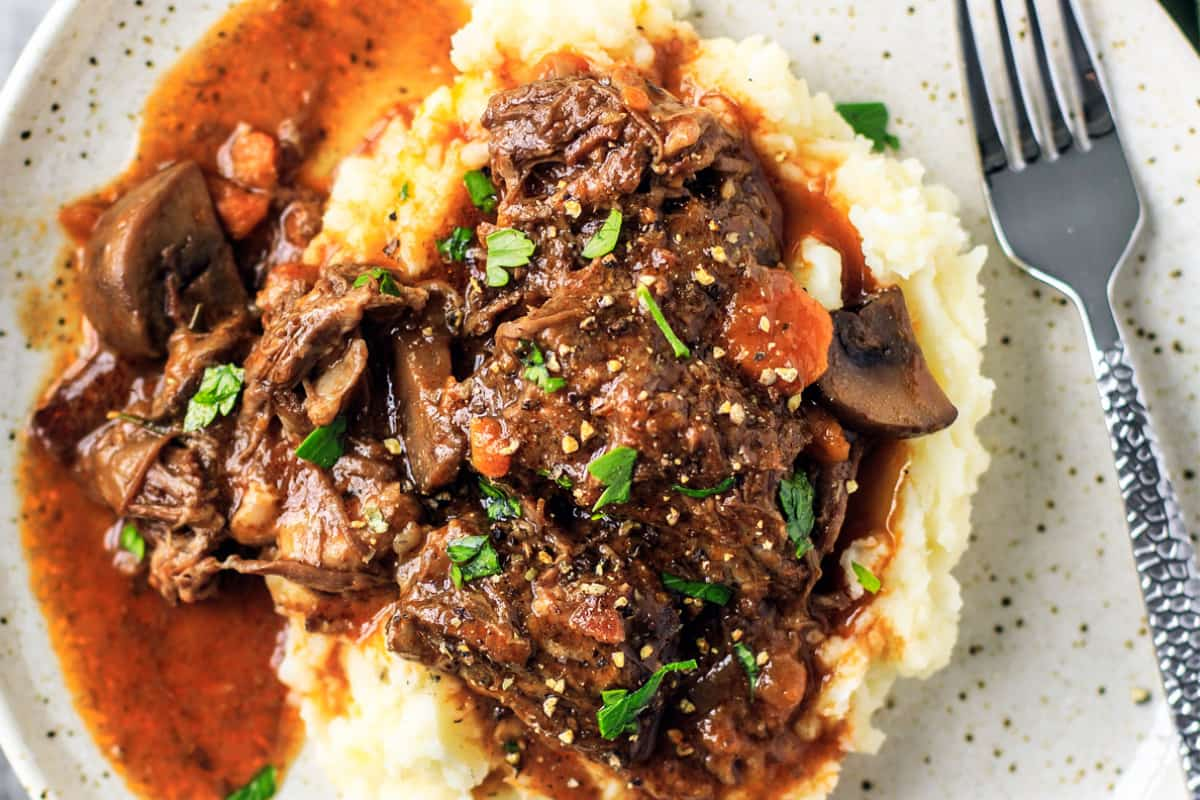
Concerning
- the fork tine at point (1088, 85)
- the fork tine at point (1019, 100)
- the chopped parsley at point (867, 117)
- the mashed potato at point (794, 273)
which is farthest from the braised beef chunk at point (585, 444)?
the fork tine at point (1088, 85)

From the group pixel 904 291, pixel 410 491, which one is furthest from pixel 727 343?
pixel 410 491

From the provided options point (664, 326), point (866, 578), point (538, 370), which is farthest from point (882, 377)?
point (538, 370)

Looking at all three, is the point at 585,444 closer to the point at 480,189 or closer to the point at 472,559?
the point at 472,559

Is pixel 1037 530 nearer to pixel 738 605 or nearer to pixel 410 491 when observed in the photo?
pixel 738 605

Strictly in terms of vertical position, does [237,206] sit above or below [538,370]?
above

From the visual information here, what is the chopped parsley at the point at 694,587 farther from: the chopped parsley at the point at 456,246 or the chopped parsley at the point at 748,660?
the chopped parsley at the point at 456,246

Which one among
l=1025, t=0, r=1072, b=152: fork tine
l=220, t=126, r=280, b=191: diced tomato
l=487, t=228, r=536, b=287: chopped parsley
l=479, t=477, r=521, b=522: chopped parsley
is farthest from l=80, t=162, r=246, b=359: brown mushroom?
l=1025, t=0, r=1072, b=152: fork tine
